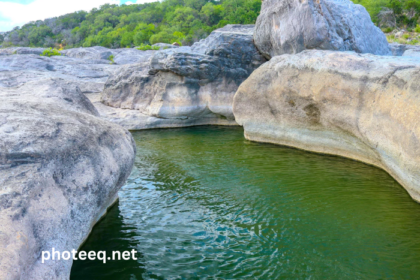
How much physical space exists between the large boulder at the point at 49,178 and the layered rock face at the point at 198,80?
9.57 meters

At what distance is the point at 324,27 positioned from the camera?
9875mm

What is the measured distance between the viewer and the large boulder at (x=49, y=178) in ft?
8.49

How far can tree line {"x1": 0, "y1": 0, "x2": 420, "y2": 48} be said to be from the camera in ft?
151

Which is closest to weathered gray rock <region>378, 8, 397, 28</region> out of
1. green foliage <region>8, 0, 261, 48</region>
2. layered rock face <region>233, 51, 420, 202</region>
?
green foliage <region>8, 0, 261, 48</region>

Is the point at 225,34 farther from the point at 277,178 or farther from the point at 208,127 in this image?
the point at 277,178

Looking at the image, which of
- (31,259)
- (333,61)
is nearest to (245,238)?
(31,259)

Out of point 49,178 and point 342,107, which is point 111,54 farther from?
point 49,178

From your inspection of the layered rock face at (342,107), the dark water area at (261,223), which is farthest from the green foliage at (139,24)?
the dark water area at (261,223)

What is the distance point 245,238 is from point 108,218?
7.61ft

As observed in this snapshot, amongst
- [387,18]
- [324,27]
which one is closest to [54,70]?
[324,27]

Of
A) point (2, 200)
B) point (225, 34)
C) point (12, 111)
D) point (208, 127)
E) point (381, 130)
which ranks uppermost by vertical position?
point (225, 34)

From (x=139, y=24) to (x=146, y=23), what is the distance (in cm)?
475

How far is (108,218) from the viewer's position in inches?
225

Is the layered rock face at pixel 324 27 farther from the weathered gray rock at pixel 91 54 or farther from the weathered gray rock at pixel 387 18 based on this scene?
the weathered gray rock at pixel 387 18
